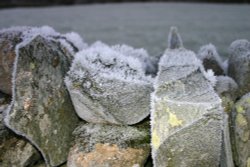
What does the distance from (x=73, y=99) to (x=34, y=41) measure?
0.28 m

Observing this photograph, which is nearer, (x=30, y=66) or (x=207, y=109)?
(x=207, y=109)

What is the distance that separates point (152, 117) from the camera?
4.10ft

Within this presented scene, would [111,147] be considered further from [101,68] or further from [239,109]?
[239,109]

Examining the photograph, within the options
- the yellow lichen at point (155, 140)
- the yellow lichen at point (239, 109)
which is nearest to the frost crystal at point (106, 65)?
the yellow lichen at point (155, 140)

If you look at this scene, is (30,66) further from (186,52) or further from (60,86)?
(186,52)

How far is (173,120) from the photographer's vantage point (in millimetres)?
1190

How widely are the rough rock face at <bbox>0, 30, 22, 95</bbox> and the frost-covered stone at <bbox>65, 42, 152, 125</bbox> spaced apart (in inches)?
10.8

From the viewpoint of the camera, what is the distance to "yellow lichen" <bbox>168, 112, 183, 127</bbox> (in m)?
1.18

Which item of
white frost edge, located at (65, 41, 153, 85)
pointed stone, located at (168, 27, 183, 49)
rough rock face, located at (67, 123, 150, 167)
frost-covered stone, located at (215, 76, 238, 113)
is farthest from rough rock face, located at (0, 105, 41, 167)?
pointed stone, located at (168, 27, 183, 49)

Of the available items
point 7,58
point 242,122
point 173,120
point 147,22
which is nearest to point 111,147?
point 173,120

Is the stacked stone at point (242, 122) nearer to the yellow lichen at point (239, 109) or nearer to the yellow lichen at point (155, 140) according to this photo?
the yellow lichen at point (239, 109)

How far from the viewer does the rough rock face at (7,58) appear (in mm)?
1507

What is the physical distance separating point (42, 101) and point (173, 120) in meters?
0.52

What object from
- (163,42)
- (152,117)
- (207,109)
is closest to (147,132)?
(152,117)
